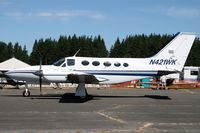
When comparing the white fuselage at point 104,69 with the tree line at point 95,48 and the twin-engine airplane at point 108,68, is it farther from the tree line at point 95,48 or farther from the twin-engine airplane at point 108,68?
the tree line at point 95,48

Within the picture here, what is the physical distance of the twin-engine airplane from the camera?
2323 centimetres

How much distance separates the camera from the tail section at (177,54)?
25344 mm

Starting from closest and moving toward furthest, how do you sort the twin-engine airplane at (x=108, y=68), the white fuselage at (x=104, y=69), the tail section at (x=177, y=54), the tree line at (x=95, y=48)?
the twin-engine airplane at (x=108, y=68), the white fuselage at (x=104, y=69), the tail section at (x=177, y=54), the tree line at (x=95, y=48)

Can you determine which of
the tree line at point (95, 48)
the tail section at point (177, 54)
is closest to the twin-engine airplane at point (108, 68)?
the tail section at point (177, 54)

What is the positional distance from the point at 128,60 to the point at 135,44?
3900 inches

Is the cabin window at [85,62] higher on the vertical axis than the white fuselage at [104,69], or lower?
higher

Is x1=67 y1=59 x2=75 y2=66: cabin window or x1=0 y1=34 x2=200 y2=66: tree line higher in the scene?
x1=0 y1=34 x2=200 y2=66: tree line

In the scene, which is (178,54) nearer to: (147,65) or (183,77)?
(147,65)

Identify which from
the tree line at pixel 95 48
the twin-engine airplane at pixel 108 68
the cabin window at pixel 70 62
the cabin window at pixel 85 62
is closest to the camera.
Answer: the twin-engine airplane at pixel 108 68

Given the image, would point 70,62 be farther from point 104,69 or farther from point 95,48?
point 95,48

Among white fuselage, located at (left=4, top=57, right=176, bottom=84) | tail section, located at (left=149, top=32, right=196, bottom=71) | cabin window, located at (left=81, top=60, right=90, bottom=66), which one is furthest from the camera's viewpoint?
tail section, located at (left=149, top=32, right=196, bottom=71)

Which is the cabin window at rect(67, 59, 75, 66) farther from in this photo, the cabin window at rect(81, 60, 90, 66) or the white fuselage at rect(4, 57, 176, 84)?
the cabin window at rect(81, 60, 90, 66)

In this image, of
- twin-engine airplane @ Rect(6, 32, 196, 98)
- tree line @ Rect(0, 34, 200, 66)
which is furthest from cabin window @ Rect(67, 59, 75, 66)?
tree line @ Rect(0, 34, 200, 66)

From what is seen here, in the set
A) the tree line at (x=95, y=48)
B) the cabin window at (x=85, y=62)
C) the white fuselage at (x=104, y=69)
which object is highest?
the tree line at (x=95, y=48)
